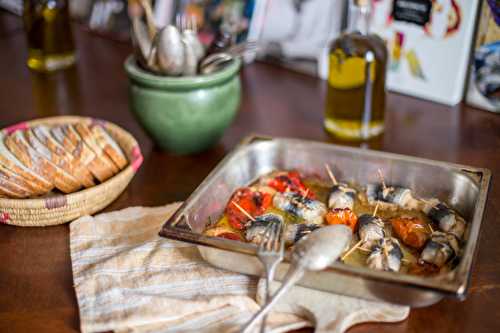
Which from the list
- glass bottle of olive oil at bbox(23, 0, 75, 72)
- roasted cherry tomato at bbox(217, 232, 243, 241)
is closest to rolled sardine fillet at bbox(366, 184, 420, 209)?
roasted cherry tomato at bbox(217, 232, 243, 241)

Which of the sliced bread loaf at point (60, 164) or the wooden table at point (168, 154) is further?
the sliced bread loaf at point (60, 164)

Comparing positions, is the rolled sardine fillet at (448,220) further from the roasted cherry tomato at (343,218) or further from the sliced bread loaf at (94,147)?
the sliced bread loaf at (94,147)

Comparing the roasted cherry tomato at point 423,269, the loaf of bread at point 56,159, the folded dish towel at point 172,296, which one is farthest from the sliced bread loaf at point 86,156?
the roasted cherry tomato at point 423,269

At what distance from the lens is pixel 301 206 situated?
91 centimetres

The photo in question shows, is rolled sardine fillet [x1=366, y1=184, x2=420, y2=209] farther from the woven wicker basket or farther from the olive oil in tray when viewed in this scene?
the woven wicker basket

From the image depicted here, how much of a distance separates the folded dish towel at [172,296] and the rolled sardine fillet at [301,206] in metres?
0.15

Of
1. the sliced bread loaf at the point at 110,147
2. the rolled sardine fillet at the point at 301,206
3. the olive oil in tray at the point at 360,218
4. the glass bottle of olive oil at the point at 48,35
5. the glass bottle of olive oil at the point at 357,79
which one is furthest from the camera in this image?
the glass bottle of olive oil at the point at 48,35

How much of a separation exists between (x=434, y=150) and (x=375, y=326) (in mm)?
491

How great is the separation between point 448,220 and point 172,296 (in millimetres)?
376

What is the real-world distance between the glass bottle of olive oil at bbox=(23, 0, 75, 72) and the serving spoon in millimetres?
1010

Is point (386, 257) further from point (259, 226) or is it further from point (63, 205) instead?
point (63, 205)

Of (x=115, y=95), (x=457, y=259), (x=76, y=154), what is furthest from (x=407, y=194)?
(x=115, y=95)

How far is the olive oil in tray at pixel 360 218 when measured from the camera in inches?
31.1

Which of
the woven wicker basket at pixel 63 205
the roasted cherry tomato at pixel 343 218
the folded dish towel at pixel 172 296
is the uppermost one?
the roasted cherry tomato at pixel 343 218
